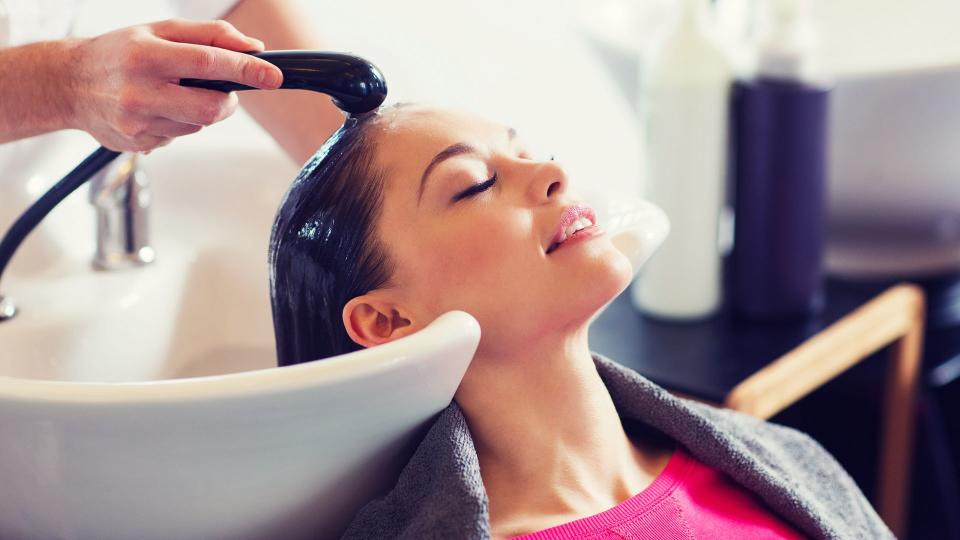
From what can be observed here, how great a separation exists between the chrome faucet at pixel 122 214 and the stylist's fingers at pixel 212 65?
33cm

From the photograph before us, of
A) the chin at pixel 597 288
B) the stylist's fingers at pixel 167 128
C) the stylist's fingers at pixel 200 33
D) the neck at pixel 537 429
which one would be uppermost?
the stylist's fingers at pixel 200 33

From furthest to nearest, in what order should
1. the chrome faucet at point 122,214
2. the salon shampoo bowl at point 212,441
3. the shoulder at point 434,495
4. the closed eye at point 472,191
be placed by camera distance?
the chrome faucet at point 122,214 < the closed eye at point 472,191 < the shoulder at point 434,495 < the salon shampoo bowl at point 212,441

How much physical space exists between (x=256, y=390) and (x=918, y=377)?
122 cm

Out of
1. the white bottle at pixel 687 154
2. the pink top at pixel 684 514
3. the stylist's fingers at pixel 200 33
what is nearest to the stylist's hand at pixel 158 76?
the stylist's fingers at pixel 200 33

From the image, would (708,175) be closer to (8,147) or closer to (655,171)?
(655,171)

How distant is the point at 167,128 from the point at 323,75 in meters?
0.12

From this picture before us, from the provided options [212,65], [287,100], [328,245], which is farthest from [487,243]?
[287,100]

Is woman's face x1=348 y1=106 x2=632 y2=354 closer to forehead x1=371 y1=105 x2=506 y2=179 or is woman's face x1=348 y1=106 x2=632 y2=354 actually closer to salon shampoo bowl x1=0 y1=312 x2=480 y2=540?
forehead x1=371 y1=105 x2=506 y2=179

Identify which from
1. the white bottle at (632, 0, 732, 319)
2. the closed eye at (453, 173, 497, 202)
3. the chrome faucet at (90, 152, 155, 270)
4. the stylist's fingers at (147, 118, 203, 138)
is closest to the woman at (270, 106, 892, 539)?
the closed eye at (453, 173, 497, 202)

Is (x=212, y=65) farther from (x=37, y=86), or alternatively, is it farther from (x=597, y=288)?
(x=597, y=288)

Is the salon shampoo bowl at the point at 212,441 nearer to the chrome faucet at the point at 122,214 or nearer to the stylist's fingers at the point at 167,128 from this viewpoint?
the stylist's fingers at the point at 167,128

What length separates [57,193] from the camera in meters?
0.96

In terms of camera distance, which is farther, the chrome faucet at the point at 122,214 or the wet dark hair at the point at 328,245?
the chrome faucet at the point at 122,214

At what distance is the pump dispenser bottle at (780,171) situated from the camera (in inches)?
56.2
